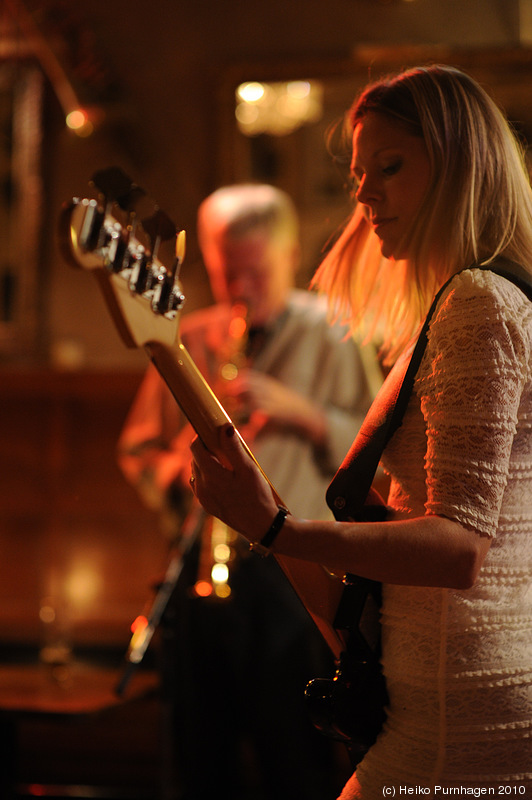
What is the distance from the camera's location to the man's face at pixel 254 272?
2.12 m

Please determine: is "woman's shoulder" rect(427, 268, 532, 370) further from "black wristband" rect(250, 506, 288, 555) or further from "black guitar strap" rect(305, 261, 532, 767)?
"black wristband" rect(250, 506, 288, 555)

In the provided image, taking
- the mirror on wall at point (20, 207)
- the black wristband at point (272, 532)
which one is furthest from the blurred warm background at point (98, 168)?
the black wristband at point (272, 532)

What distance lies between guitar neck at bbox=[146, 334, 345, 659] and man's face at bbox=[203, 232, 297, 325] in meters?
1.25

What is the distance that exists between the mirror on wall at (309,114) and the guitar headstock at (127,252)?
6.05 ft

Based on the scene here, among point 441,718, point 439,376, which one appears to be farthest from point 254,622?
point 439,376

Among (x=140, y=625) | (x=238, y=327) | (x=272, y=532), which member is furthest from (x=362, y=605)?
(x=238, y=327)

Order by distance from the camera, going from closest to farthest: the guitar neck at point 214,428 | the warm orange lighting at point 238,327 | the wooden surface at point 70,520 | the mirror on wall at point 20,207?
the guitar neck at point 214,428
the warm orange lighting at point 238,327
the wooden surface at point 70,520
the mirror on wall at point 20,207

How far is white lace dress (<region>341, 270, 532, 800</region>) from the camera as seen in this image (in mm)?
769

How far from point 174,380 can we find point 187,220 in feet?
6.85

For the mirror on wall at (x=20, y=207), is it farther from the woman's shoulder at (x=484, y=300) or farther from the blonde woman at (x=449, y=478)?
the woman's shoulder at (x=484, y=300)

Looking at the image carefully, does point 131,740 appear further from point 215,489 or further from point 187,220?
point 215,489

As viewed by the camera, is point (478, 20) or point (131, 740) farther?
point (131, 740)

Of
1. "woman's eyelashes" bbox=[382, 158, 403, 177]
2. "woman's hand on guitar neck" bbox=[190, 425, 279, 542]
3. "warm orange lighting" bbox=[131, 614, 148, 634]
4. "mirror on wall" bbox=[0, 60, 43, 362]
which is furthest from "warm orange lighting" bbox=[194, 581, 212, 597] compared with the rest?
"mirror on wall" bbox=[0, 60, 43, 362]

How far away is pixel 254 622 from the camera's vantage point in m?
2.04
